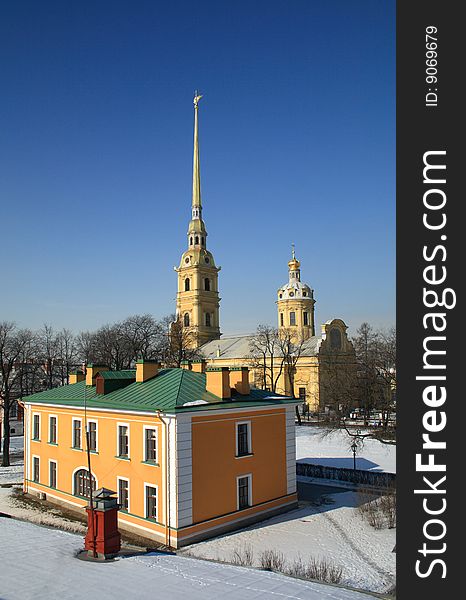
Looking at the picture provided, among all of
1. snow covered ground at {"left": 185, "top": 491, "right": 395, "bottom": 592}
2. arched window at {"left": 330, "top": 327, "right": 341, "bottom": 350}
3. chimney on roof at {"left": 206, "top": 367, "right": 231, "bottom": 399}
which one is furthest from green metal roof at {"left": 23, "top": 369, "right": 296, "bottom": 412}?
arched window at {"left": 330, "top": 327, "right": 341, "bottom": 350}

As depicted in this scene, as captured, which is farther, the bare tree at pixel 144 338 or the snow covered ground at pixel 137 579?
the bare tree at pixel 144 338

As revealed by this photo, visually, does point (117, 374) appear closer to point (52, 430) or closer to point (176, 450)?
point (52, 430)

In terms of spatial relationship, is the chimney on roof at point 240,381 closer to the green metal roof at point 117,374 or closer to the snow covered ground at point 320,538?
the green metal roof at point 117,374

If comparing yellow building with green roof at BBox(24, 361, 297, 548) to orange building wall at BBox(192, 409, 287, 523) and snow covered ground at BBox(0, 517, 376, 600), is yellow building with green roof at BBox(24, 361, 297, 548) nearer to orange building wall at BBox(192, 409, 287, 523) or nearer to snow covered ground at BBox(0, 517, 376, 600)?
orange building wall at BBox(192, 409, 287, 523)

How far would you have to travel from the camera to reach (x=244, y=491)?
803 inches

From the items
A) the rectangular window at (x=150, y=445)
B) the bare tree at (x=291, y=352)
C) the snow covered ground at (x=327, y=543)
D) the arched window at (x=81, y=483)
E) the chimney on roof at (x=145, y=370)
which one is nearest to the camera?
the snow covered ground at (x=327, y=543)

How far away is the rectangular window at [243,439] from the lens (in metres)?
20.4

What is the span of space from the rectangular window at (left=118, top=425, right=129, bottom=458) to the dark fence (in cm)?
1229

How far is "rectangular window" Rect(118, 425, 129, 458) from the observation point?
20359 mm

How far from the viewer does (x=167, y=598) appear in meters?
9.38

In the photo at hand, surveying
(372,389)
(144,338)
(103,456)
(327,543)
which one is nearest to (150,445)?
(103,456)

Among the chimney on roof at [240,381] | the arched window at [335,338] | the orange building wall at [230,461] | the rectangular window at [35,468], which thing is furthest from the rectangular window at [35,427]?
the arched window at [335,338]

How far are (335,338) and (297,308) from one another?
26.8ft

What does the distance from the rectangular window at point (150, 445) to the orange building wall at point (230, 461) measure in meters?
1.53
